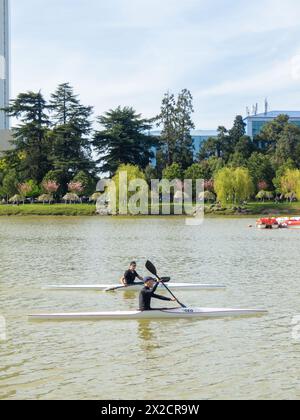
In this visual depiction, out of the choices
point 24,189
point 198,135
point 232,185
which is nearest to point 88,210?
point 24,189

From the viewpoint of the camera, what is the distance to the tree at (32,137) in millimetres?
91875

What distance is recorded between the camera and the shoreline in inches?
3056

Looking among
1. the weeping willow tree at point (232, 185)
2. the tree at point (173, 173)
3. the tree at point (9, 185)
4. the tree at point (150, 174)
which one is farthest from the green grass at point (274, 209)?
the tree at point (9, 185)

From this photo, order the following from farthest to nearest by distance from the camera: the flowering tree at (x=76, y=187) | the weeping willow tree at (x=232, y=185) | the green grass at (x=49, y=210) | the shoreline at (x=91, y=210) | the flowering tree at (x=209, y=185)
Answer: the flowering tree at (x=209, y=185), the flowering tree at (x=76, y=187), the green grass at (x=49, y=210), the weeping willow tree at (x=232, y=185), the shoreline at (x=91, y=210)

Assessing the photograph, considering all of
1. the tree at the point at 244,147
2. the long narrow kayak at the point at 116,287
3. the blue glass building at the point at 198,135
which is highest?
the blue glass building at the point at 198,135

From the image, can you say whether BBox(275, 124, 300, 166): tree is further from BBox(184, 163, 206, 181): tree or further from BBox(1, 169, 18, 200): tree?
BBox(1, 169, 18, 200): tree

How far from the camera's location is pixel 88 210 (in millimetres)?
79688

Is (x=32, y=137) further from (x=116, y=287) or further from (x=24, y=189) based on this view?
(x=116, y=287)

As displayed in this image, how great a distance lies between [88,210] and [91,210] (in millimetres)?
389

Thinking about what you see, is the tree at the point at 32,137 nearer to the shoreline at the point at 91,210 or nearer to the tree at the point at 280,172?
the shoreline at the point at 91,210

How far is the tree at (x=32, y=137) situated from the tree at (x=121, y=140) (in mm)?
8178

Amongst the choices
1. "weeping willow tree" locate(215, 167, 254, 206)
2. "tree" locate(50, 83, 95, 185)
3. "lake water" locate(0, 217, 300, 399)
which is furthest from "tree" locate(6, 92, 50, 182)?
"lake water" locate(0, 217, 300, 399)

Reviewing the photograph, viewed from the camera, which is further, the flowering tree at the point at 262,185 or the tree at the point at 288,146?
the tree at the point at 288,146

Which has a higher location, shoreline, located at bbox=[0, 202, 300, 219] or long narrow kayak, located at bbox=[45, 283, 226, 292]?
shoreline, located at bbox=[0, 202, 300, 219]
